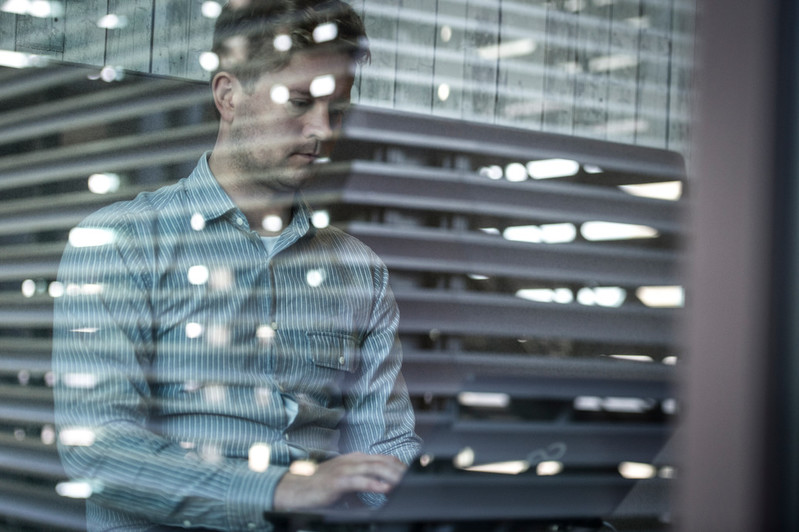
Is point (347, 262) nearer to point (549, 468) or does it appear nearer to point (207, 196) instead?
point (207, 196)

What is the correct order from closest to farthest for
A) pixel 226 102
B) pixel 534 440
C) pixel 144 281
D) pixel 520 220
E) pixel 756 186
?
pixel 756 186, pixel 534 440, pixel 144 281, pixel 520 220, pixel 226 102

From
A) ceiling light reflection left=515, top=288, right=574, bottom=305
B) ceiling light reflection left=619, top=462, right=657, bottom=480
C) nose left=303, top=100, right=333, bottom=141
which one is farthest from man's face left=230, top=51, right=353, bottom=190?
ceiling light reflection left=619, top=462, right=657, bottom=480

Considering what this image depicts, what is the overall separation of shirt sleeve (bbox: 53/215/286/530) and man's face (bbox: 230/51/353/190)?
0.33 meters

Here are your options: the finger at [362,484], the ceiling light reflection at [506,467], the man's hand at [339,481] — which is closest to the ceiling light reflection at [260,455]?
the man's hand at [339,481]

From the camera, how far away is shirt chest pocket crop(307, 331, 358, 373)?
1707 mm

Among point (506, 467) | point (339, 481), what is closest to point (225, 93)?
point (339, 481)

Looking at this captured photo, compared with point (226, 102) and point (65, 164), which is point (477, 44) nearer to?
point (226, 102)

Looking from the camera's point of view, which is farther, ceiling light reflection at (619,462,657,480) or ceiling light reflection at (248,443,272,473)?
ceiling light reflection at (248,443,272,473)

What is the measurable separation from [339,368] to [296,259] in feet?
0.82

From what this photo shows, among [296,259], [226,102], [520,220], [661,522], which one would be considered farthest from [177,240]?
[661,522]

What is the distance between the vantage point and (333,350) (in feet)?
5.68

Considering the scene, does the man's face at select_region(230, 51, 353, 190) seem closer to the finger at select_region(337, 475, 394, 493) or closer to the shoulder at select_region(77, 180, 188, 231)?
the shoulder at select_region(77, 180, 188, 231)

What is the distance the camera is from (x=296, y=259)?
1803mm

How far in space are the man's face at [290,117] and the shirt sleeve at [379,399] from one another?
0.36 m
